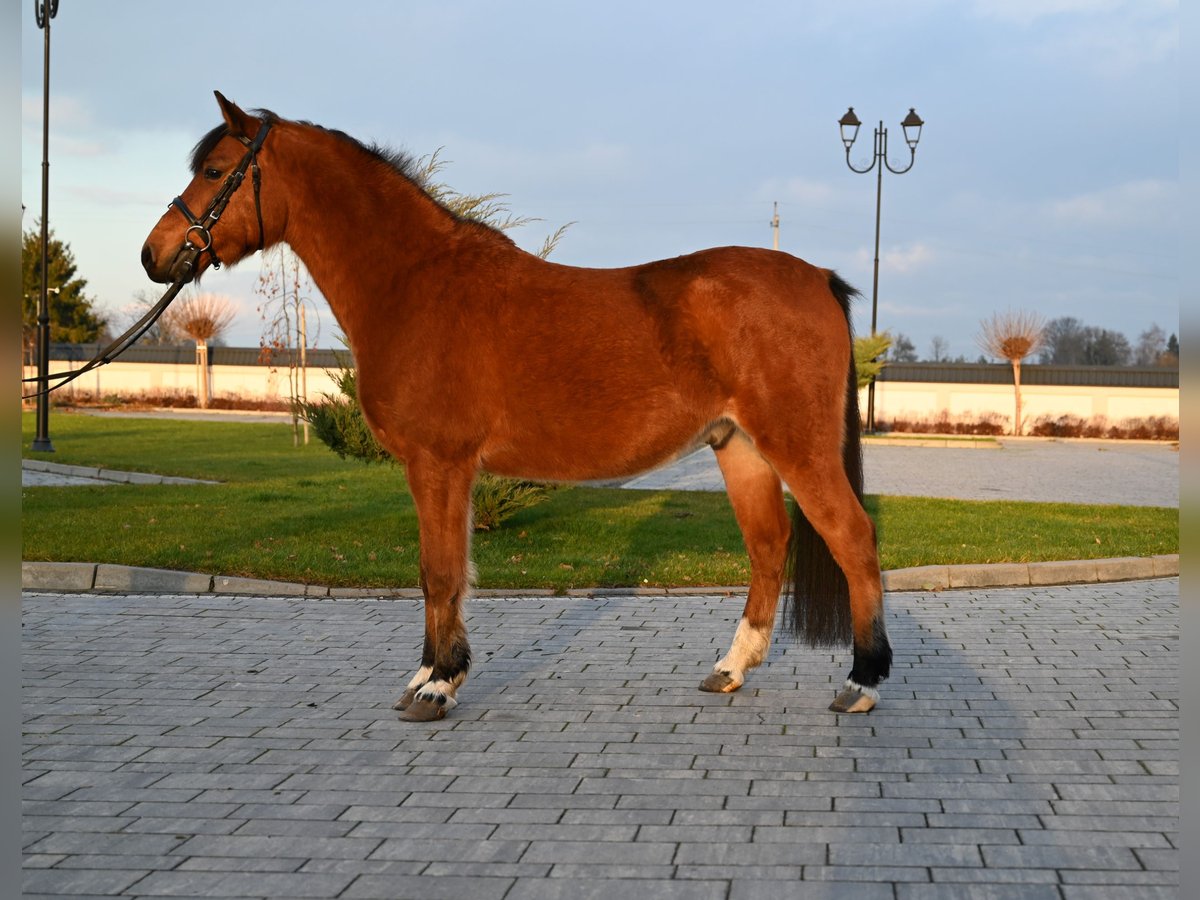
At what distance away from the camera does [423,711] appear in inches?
213

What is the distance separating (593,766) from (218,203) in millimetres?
3308

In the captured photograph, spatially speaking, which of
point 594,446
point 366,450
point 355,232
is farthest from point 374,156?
point 366,450

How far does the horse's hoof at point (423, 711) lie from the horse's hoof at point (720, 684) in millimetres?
1429

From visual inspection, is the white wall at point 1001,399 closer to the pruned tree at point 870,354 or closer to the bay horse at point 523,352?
the pruned tree at point 870,354

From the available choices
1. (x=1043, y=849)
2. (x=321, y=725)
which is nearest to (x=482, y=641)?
(x=321, y=725)

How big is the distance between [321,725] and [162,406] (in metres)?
44.4

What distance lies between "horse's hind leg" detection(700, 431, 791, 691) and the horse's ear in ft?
9.50

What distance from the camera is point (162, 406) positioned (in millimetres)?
46406

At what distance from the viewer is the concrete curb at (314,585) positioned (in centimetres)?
890

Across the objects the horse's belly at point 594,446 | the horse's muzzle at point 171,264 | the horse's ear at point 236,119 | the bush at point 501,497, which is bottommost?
the bush at point 501,497

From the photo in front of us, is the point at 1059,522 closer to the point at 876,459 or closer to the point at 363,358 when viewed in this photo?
the point at 363,358

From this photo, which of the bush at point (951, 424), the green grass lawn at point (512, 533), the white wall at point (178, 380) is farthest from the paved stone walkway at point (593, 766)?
the white wall at point (178, 380)

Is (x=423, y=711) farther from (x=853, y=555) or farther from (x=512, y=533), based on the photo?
(x=512, y=533)

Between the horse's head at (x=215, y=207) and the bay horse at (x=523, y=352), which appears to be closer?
the bay horse at (x=523, y=352)
